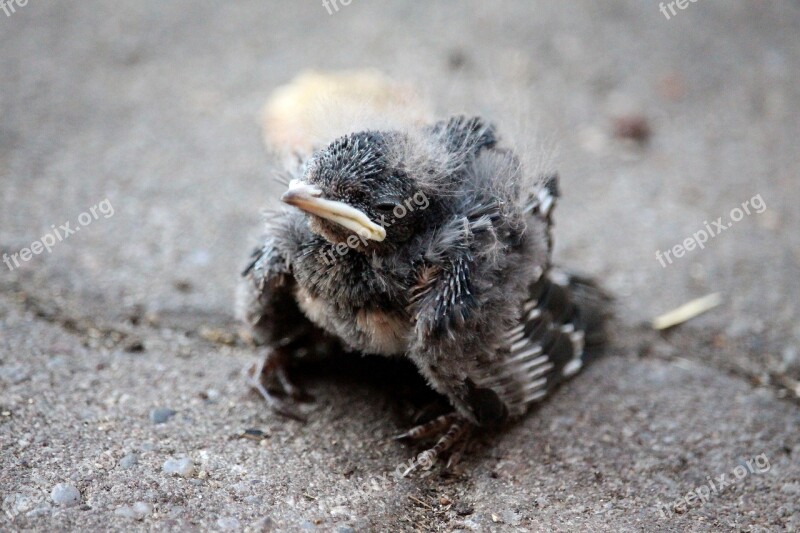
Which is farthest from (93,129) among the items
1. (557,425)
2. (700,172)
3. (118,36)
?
(700,172)

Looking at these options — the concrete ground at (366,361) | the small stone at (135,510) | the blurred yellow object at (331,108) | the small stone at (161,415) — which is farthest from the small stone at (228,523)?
the blurred yellow object at (331,108)

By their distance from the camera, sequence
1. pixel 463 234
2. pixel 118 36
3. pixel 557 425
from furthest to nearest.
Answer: pixel 118 36 → pixel 557 425 → pixel 463 234

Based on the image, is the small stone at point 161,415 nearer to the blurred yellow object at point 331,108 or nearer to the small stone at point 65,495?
the small stone at point 65,495

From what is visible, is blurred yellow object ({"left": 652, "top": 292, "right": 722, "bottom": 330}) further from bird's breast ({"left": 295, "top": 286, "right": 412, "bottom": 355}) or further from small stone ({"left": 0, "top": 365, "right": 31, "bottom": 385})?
small stone ({"left": 0, "top": 365, "right": 31, "bottom": 385})

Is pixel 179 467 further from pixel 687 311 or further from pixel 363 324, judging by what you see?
pixel 687 311

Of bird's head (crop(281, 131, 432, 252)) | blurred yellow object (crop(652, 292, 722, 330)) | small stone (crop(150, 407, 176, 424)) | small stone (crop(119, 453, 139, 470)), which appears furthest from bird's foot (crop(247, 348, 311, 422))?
blurred yellow object (crop(652, 292, 722, 330))

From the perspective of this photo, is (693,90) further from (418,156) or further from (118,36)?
(118,36)
